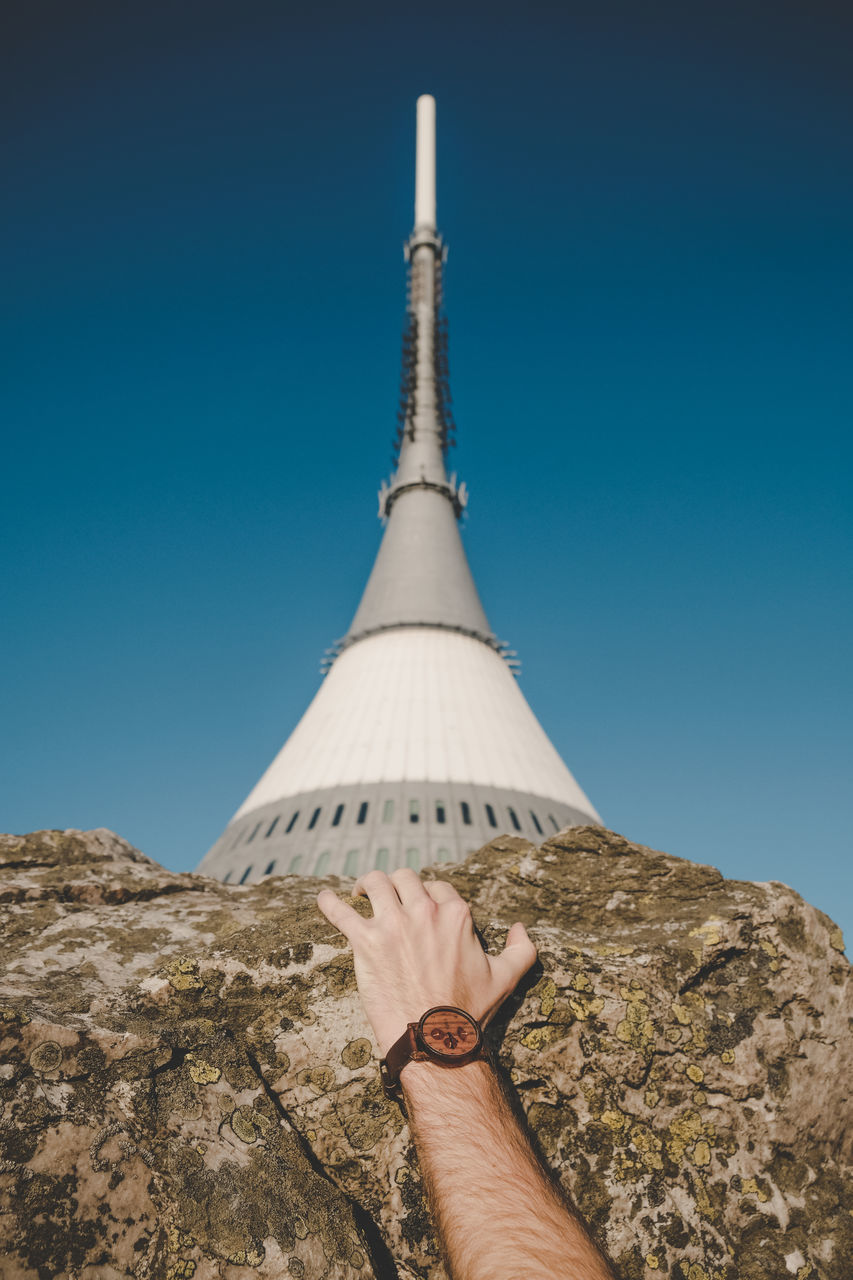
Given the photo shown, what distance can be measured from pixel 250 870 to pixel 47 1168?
21.9m

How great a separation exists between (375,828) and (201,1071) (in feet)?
68.2

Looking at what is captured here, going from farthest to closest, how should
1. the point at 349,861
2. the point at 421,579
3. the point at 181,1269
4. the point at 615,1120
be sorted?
the point at 421,579 → the point at 349,861 → the point at 615,1120 → the point at 181,1269

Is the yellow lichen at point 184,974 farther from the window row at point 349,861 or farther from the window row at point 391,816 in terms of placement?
the window row at point 391,816

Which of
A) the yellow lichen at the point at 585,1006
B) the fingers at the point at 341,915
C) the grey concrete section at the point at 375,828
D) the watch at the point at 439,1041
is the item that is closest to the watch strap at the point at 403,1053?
the watch at the point at 439,1041

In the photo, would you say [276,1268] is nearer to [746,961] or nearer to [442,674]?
[746,961]

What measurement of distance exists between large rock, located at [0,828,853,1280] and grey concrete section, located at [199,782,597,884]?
60.7 feet

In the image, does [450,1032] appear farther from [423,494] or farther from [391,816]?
[423,494]

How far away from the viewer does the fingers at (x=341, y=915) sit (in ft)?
9.61

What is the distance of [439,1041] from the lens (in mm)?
2488

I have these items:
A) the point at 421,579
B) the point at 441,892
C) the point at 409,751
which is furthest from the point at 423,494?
the point at 441,892

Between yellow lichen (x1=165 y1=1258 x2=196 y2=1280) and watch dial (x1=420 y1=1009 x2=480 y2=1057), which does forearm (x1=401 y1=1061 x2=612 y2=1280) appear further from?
yellow lichen (x1=165 y1=1258 x2=196 y2=1280)

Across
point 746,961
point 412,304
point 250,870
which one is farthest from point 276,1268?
point 412,304

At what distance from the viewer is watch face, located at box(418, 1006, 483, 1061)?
2469 mm

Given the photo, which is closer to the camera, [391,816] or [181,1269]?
[181,1269]
